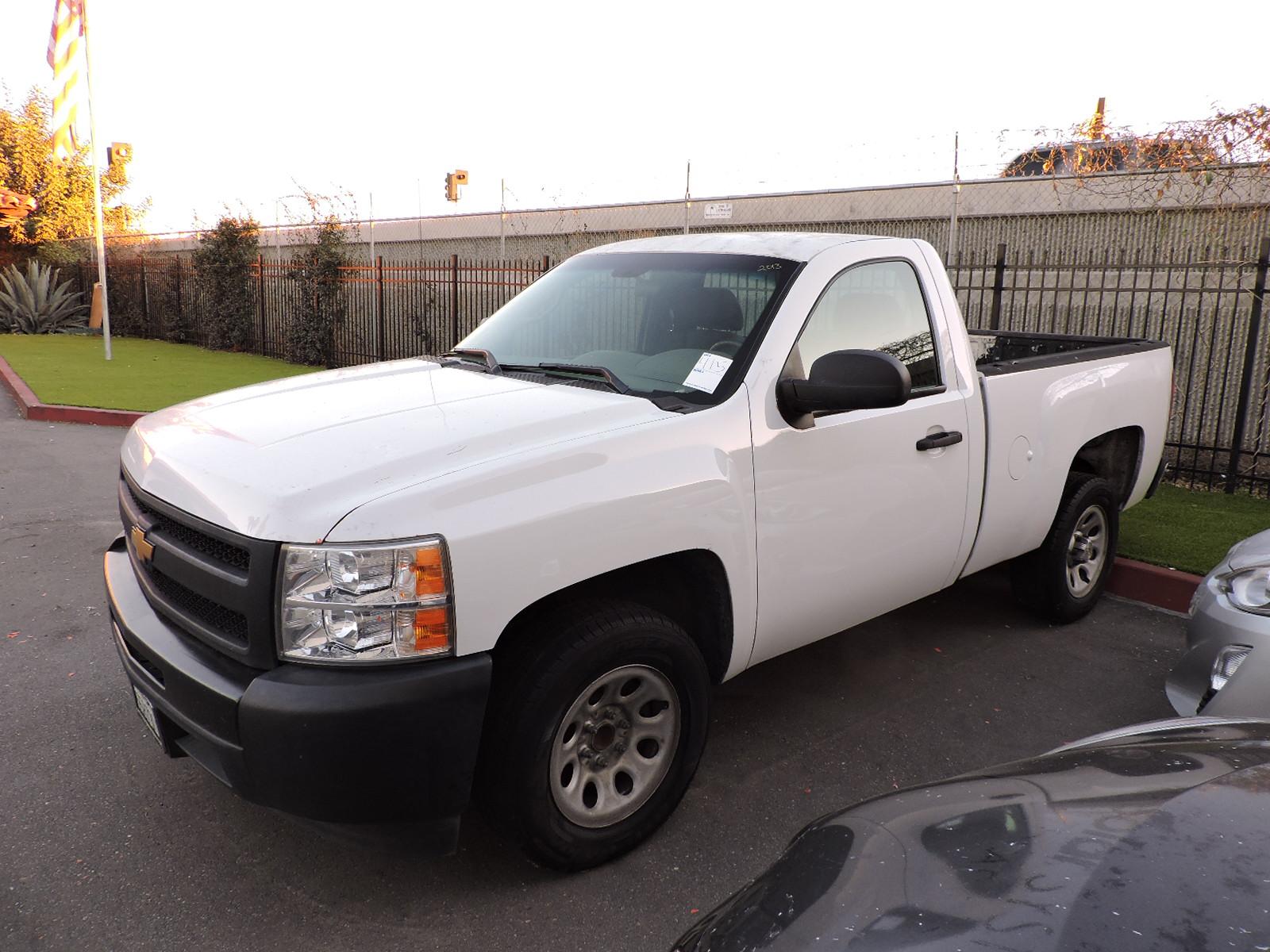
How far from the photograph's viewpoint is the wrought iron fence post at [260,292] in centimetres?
1941

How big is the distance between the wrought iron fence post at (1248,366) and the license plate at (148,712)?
26.2 ft

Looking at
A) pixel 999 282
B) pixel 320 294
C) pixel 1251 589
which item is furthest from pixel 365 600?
pixel 320 294

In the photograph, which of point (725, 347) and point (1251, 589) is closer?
point (725, 347)

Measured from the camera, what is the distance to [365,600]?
2.42 metres

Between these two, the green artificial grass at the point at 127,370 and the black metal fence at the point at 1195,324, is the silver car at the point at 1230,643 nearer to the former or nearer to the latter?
the black metal fence at the point at 1195,324

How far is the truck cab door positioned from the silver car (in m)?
0.93

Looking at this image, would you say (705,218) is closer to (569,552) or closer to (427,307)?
(427,307)

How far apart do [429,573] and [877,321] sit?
2226mm

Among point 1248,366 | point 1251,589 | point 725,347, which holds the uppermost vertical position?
point 725,347

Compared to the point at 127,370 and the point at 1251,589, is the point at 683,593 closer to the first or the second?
the point at 1251,589

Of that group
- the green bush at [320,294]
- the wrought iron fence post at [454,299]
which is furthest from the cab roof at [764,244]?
the green bush at [320,294]

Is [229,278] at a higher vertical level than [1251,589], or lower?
higher

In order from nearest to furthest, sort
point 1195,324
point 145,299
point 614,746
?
point 614,746, point 1195,324, point 145,299

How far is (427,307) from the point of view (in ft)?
51.8
